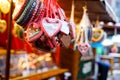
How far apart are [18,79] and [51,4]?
230 centimetres

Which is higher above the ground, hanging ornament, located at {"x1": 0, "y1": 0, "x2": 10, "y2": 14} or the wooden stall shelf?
hanging ornament, located at {"x1": 0, "y1": 0, "x2": 10, "y2": 14}

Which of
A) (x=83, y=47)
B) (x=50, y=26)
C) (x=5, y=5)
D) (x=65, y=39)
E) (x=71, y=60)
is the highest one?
(x=5, y=5)

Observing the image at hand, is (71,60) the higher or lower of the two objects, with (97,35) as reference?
lower

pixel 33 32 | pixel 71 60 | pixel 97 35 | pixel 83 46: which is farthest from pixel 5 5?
pixel 71 60

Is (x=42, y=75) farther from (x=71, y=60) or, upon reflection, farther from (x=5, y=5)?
(x=5, y=5)

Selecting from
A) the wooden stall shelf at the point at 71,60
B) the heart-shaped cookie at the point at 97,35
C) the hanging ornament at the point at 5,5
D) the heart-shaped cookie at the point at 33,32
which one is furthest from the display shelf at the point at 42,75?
the heart-shaped cookie at the point at 33,32

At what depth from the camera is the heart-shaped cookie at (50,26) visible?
5.26 ft

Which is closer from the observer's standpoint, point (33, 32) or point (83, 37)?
point (33, 32)

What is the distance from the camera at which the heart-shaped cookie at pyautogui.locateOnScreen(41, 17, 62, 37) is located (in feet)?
5.26

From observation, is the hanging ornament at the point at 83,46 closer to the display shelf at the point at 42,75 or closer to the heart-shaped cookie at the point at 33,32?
the heart-shaped cookie at the point at 33,32

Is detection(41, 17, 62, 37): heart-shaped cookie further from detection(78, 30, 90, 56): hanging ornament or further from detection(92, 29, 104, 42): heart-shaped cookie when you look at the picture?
detection(92, 29, 104, 42): heart-shaped cookie

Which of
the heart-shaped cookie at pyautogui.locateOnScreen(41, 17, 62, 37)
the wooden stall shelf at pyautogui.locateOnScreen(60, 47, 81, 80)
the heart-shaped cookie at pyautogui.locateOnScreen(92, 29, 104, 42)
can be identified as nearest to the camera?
the heart-shaped cookie at pyautogui.locateOnScreen(41, 17, 62, 37)

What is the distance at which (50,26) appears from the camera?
1.64 m

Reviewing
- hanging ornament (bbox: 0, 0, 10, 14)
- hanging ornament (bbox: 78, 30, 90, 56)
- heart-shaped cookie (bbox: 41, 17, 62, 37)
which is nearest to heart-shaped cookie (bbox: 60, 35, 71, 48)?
heart-shaped cookie (bbox: 41, 17, 62, 37)
